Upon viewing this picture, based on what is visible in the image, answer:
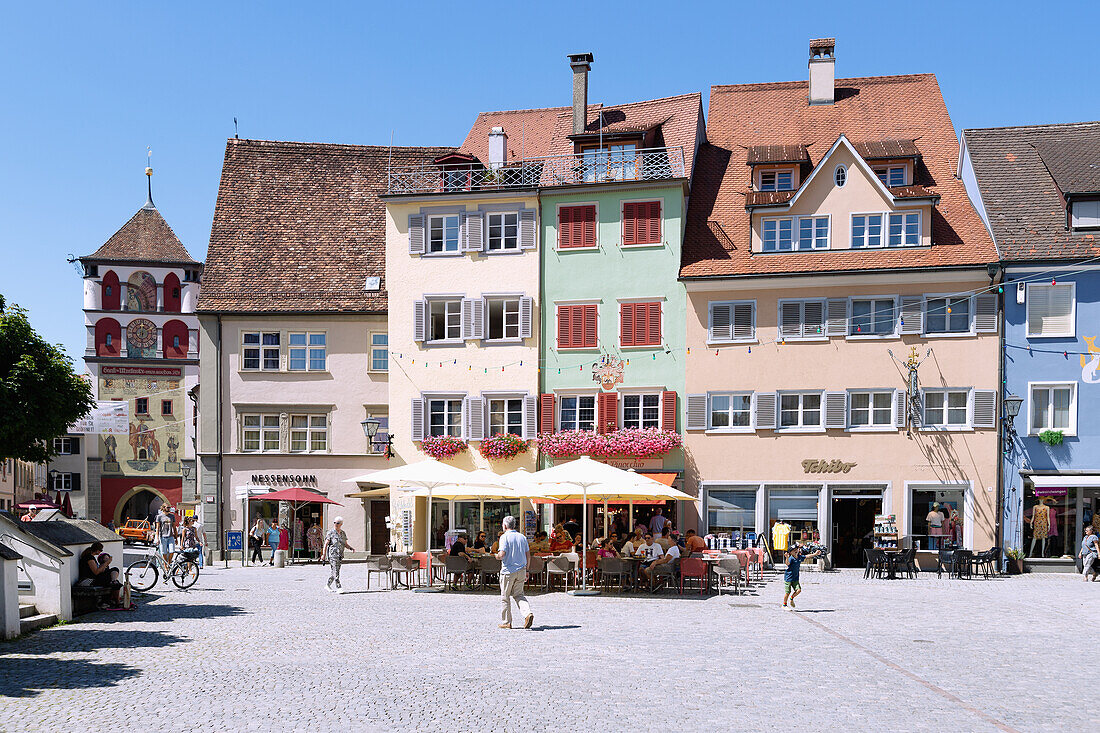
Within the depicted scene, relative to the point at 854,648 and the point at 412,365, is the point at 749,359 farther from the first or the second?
the point at 854,648

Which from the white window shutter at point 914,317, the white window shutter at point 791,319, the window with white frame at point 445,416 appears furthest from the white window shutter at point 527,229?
the white window shutter at point 914,317

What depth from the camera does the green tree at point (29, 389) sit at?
18422 millimetres

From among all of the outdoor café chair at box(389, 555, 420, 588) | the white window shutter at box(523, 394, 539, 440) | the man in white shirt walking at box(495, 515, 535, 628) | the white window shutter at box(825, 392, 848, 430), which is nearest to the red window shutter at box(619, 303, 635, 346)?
the white window shutter at box(523, 394, 539, 440)

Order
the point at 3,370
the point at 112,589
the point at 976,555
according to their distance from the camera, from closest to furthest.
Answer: the point at 3,370 < the point at 112,589 < the point at 976,555

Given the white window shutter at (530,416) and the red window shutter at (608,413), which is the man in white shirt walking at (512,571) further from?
the white window shutter at (530,416)

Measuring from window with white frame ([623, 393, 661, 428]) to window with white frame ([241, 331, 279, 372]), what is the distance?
521 inches

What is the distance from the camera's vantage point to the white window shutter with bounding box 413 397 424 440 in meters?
38.6

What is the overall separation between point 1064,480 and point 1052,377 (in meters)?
3.01

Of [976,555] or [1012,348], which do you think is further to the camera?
[1012,348]

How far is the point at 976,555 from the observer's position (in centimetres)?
3056

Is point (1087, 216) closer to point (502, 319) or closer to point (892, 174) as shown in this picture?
point (892, 174)

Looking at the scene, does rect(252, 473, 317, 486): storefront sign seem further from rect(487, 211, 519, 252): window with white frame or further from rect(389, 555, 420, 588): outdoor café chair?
rect(389, 555, 420, 588): outdoor café chair

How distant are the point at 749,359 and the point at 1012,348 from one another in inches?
300

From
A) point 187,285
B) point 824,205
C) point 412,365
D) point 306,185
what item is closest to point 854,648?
point 824,205
